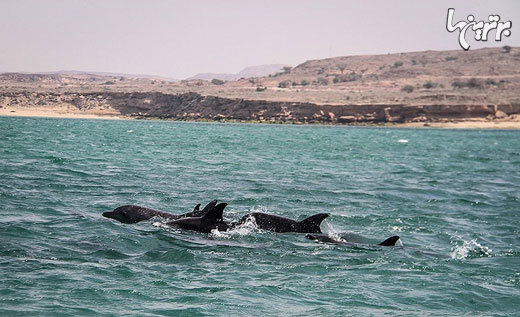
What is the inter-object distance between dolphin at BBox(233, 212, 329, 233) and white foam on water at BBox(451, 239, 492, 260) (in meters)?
2.84

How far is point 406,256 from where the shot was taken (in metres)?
12.5

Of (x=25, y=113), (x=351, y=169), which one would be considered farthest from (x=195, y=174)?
(x=25, y=113)

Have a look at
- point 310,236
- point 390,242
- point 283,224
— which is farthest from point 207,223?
point 390,242

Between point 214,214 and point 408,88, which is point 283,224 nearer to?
point 214,214

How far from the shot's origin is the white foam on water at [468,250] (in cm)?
1296

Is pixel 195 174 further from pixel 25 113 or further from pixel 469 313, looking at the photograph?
pixel 25 113

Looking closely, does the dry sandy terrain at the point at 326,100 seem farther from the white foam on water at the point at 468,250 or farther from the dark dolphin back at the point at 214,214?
A: the dark dolphin back at the point at 214,214

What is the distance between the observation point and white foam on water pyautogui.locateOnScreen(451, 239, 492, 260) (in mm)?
12960

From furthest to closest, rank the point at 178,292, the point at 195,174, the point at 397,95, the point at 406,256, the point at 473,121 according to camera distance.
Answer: the point at 397,95
the point at 473,121
the point at 195,174
the point at 406,256
the point at 178,292

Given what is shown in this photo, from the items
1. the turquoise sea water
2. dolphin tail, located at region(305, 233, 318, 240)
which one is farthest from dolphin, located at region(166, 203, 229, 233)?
dolphin tail, located at region(305, 233, 318, 240)

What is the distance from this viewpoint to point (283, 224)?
14359 mm

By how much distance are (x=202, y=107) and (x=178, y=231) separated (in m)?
109

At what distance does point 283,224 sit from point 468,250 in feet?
12.7

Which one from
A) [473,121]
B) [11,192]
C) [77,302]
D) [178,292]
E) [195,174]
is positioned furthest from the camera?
[473,121]
